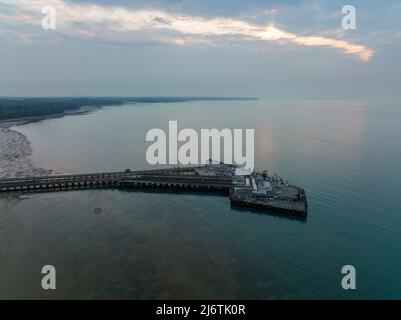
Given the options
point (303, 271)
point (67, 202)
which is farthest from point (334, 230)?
point (67, 202)

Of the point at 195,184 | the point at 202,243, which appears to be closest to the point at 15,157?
the point at 195,184

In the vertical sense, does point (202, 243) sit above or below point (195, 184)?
below

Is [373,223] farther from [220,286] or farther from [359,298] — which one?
[220,286]

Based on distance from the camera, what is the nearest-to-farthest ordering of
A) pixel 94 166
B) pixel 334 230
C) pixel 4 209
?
pixel 334 230 < pixel 4 209 < pixel 94 166

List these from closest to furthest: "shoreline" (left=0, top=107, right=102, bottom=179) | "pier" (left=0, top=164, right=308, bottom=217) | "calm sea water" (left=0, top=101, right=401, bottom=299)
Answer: "calm sea water" (left=0, top=101, right=401, bottom=299)
"pier" (left=0, top=164, right=308, bottom=217)
"shoreline" (left=0, top=107, right=102, bottom=179)

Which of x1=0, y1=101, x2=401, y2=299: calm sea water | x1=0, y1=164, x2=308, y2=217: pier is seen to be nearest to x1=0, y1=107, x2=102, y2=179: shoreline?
x1=0, y1=164, x2=308, y2=217: pier

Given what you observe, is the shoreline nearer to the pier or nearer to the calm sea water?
the pier

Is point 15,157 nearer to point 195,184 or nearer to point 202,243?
point 195,184

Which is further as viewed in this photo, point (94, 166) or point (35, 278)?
point (94, 166)

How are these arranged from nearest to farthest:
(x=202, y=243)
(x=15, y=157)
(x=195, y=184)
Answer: (x=202, y=243) → (x=195, y=184) → (x=15, y=157)
